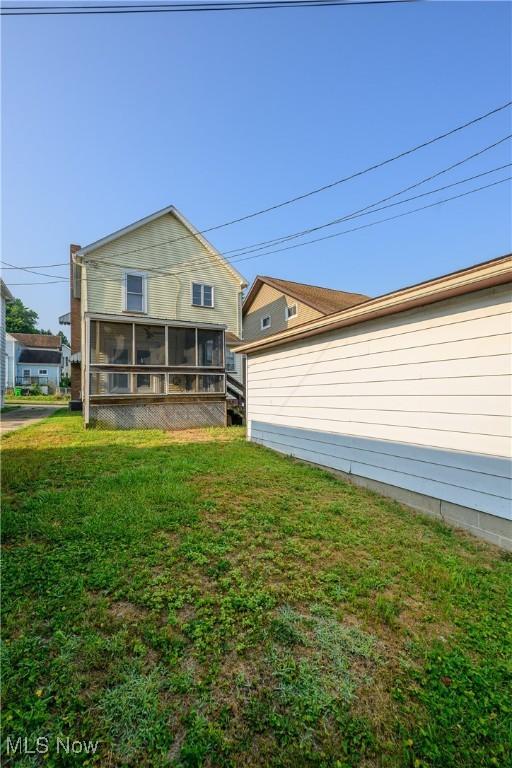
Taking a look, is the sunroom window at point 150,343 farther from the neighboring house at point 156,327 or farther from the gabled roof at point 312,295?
the gabled roof at point 312,295

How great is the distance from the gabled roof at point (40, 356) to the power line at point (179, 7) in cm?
4047

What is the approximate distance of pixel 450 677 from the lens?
5.80 ft

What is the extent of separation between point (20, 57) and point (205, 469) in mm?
8504

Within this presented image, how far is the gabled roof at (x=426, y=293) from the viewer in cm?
327

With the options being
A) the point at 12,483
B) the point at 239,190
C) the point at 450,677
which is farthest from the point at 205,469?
the point at 239,190

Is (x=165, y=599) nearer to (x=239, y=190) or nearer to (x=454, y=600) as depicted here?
(x=454, y=600)

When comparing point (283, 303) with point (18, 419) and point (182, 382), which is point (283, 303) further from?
point (18, 419)

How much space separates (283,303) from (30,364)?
35362 mm

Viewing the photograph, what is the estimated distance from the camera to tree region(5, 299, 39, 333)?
5685 centimetres

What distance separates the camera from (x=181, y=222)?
15422 millimetres

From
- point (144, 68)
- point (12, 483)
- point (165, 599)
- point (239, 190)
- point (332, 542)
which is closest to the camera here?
point (165, 599)

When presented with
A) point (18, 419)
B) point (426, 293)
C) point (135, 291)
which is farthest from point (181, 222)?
point (426, 293)

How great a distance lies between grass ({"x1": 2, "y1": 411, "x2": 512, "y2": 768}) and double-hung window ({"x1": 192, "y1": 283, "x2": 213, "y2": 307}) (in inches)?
500

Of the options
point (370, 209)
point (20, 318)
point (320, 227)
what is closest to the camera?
point (370, 209)
